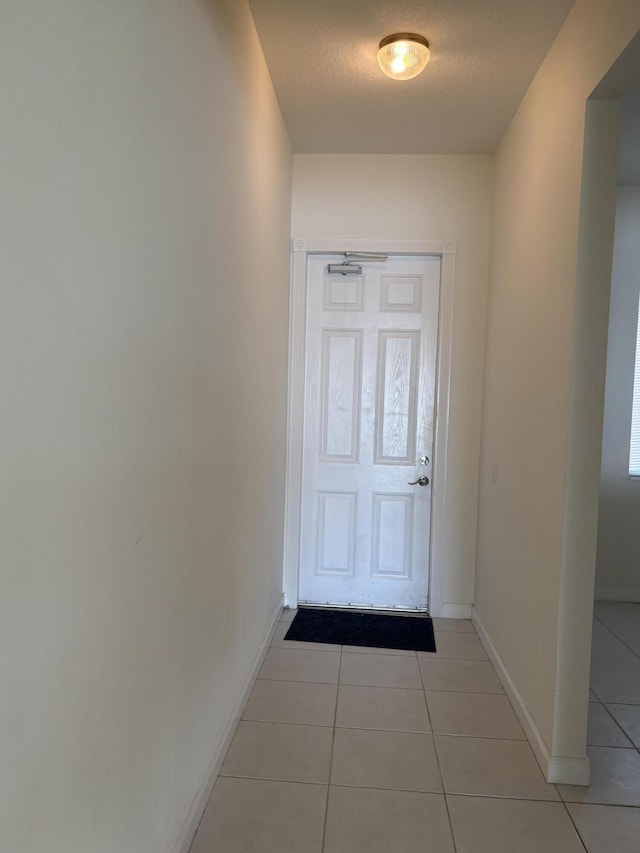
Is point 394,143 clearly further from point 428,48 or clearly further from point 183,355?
point 183,355

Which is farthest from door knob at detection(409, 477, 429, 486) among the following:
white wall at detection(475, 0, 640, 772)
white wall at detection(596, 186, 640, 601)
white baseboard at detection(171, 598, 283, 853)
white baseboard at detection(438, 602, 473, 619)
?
white baseboard at detection(171, 598, 283, 853)

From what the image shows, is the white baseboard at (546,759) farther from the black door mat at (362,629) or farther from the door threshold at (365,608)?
the door threshold at (365,608)

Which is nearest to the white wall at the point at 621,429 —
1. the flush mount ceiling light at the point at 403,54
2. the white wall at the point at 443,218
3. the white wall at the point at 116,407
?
the white wall at the point at 443,218

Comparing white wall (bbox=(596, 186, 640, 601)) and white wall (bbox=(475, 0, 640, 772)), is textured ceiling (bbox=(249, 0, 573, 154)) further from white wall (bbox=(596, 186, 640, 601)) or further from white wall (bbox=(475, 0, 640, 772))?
white wall (bbox=(596, 186, 640, 601))

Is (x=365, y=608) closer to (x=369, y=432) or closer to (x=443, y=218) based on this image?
(x=369, y=432)

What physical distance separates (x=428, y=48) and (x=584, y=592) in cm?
218

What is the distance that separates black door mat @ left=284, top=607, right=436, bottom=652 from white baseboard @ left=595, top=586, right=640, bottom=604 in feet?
4.35

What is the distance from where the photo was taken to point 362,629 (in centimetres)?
337

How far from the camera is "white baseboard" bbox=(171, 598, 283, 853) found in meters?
→ 1.69

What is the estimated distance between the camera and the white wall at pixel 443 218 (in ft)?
11.4

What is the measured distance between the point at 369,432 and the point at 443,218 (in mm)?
1350

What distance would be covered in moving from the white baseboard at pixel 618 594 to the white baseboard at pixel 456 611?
3.50 ft

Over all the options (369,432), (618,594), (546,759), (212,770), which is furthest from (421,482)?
(212,770)

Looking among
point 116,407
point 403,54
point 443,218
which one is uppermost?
point 403,54
